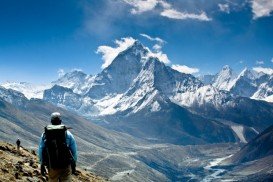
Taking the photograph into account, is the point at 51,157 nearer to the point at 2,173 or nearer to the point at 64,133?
the point at 64,133

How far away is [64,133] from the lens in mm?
24016

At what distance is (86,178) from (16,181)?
13.4m

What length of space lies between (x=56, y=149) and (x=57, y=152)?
169 mm

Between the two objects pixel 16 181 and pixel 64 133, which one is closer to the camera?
pixel 64 133

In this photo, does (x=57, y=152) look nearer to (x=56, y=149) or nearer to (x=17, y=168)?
(x=56, y=149)

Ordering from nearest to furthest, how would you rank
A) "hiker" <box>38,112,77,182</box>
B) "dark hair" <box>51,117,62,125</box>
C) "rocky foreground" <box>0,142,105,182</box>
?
"hiker" <box>38,112,77,182</box> → "dark hair" <box>51,117,62,125</box> → "rocky foreground" <box>0,142,105,182</box>

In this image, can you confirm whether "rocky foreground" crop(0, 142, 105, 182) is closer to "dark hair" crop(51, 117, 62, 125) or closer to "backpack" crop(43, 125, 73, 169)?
"backpack" crop(43, 125, 73, 169)

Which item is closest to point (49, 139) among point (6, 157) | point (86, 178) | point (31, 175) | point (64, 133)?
point (64, 133)

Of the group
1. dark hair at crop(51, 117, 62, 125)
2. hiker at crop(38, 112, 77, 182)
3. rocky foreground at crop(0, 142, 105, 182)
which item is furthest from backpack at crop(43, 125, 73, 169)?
rocky foreground at crop(0, 142, 105, 182)

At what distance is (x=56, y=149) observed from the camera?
23.9m

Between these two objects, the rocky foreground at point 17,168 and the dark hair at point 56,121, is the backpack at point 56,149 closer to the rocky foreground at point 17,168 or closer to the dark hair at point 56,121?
the dark hair at point 56,121

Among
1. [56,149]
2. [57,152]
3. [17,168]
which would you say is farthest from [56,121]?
[17,168]

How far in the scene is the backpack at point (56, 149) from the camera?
23859 mm

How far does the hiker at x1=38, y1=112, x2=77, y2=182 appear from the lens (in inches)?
939
